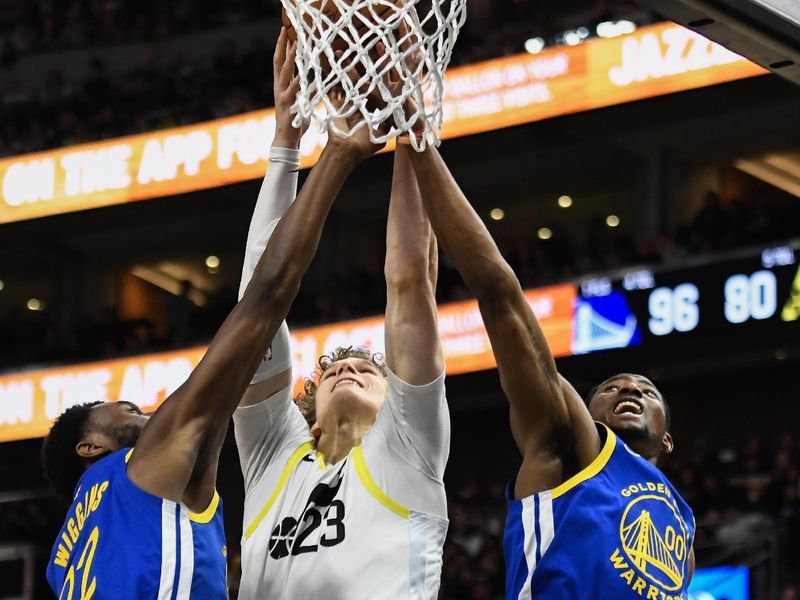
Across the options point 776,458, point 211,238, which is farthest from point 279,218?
point 211,238

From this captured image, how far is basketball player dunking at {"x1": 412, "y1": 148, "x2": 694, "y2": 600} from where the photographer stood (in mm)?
3646

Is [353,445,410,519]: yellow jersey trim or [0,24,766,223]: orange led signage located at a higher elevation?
[0,24,766,223]: orange led signage

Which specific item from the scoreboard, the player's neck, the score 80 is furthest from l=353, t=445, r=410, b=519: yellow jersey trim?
the score 80

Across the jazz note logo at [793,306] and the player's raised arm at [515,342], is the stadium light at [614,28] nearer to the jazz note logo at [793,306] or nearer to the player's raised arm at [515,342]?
the jazz note logo at [793,306]

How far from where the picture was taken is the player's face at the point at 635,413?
412 cm

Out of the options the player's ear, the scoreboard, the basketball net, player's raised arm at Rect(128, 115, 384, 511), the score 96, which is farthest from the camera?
the score 96

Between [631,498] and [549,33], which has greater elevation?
[549,33]

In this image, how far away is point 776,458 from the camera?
39.3 ft

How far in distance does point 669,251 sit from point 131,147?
6.33m

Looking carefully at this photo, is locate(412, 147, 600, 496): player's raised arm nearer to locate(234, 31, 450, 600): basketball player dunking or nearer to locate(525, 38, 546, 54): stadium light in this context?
locate(234, 31, 450, 600): basketball player dunking

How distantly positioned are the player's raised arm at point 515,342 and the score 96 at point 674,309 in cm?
1053

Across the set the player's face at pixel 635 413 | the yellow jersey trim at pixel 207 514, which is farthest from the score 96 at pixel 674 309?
the yellow jersey trim at pixel 207 514

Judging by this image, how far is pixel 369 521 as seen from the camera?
12.0 ft

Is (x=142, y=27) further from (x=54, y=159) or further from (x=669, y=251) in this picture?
(x=669, y=251)
